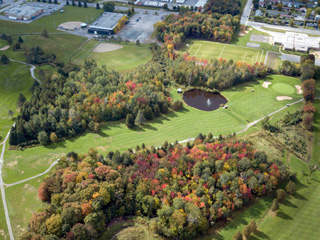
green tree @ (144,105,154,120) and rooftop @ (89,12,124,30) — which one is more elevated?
rooftop @ (89,12,124,30)

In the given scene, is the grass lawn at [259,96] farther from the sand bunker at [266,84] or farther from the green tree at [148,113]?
the green tree at [148,113]

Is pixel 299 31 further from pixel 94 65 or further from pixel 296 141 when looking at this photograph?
pixel 94 65

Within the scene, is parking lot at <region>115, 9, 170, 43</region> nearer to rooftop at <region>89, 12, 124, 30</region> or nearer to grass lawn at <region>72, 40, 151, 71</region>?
rooftop at <region>89, 12, 124, 30</region>

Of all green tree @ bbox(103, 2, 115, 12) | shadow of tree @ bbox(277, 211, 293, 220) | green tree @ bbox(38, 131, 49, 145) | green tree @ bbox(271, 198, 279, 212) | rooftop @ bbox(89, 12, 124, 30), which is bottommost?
shadow of tree @ bbox(277, 211, 293, 220)

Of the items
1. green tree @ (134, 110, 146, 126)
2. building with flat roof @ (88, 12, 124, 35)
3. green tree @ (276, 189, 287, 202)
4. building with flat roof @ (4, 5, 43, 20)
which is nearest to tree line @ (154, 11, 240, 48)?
A: building with flat roof @ (88, 12, 124, 35)

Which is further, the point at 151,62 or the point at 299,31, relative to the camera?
the point at 299,31

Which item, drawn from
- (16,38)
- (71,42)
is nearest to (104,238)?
(71,42)

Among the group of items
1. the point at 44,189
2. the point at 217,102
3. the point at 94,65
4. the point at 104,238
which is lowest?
the point at 104,238
